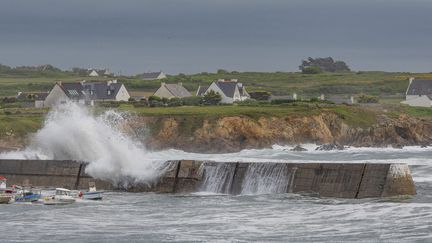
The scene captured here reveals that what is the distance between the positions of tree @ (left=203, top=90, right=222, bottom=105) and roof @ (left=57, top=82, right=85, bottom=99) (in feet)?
44.4

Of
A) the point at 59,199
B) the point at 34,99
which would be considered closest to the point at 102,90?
the point at 34,99

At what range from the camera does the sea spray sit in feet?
177

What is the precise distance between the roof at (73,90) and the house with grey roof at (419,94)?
3699cm

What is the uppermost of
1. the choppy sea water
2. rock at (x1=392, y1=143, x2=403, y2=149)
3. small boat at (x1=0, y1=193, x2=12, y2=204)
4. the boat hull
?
the choppy sea water

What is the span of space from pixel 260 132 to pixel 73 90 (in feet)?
108

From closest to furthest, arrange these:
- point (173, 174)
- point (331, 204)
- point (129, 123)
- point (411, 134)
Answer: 1. point (331, 204)
2. point (173, 174)
3. point (129, 123)
4. point (411, 134)

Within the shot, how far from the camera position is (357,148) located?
89.1 meters

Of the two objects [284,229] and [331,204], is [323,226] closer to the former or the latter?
[284,229]

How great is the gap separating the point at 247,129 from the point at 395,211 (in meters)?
49.3

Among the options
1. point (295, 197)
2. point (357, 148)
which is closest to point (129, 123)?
point (357, 148)

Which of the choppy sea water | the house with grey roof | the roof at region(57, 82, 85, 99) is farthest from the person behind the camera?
the house with grey roof

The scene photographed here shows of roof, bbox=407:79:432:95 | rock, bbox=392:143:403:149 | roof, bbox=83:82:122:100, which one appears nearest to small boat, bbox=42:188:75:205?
rock, bbox=392:143:403:149

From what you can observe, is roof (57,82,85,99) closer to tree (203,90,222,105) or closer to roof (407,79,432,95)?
tree (203,90,222,105)

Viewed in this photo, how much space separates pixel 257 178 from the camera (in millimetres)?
49719
